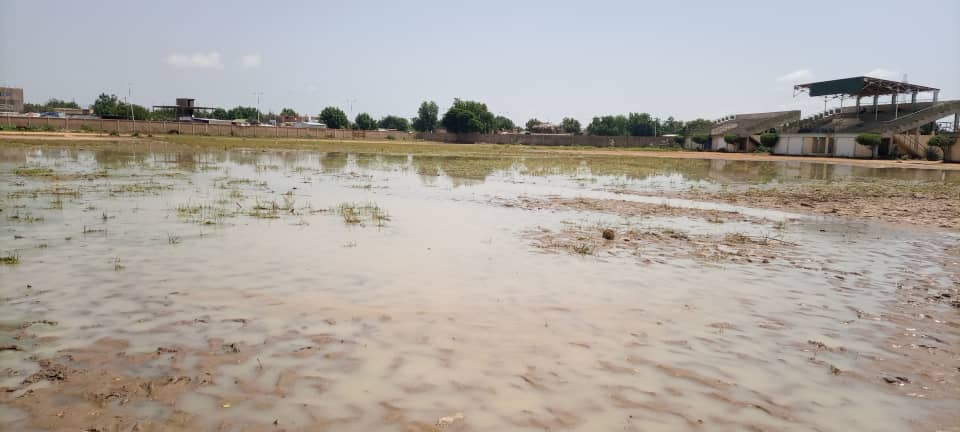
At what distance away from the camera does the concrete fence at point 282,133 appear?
69.7 meters

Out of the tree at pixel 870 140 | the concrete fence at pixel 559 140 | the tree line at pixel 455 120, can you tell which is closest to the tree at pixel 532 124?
the tree line at pixel 455 120

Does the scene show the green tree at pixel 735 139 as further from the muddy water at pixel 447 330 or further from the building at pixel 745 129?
the muddy water at pixel 447 330

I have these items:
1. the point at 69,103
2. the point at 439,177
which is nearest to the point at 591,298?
the point at 439,177

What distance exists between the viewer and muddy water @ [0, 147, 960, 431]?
422cm

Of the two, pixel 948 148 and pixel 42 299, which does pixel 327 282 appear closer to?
pixel 42 299

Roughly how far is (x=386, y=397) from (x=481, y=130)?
110021 millimetres

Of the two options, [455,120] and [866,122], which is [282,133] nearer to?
[455,120]

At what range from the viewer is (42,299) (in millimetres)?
6312

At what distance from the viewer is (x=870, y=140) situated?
54.7 metres

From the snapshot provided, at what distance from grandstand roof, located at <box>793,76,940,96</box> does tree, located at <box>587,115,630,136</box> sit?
219 feet

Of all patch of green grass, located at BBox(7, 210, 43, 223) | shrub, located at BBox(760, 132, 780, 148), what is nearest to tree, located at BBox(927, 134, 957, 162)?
shrub, located at BBox(760, 132, 780, 148)

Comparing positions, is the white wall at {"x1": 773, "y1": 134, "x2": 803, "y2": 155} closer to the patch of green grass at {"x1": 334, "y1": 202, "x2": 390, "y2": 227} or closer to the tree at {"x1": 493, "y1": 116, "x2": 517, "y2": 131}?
the patch of green grass at {"x1": 334, "y1": 202, "x2": 390, "y2": 227}

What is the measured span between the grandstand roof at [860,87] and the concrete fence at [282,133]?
31.4 meters

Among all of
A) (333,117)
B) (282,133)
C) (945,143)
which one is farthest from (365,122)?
(945,143)
